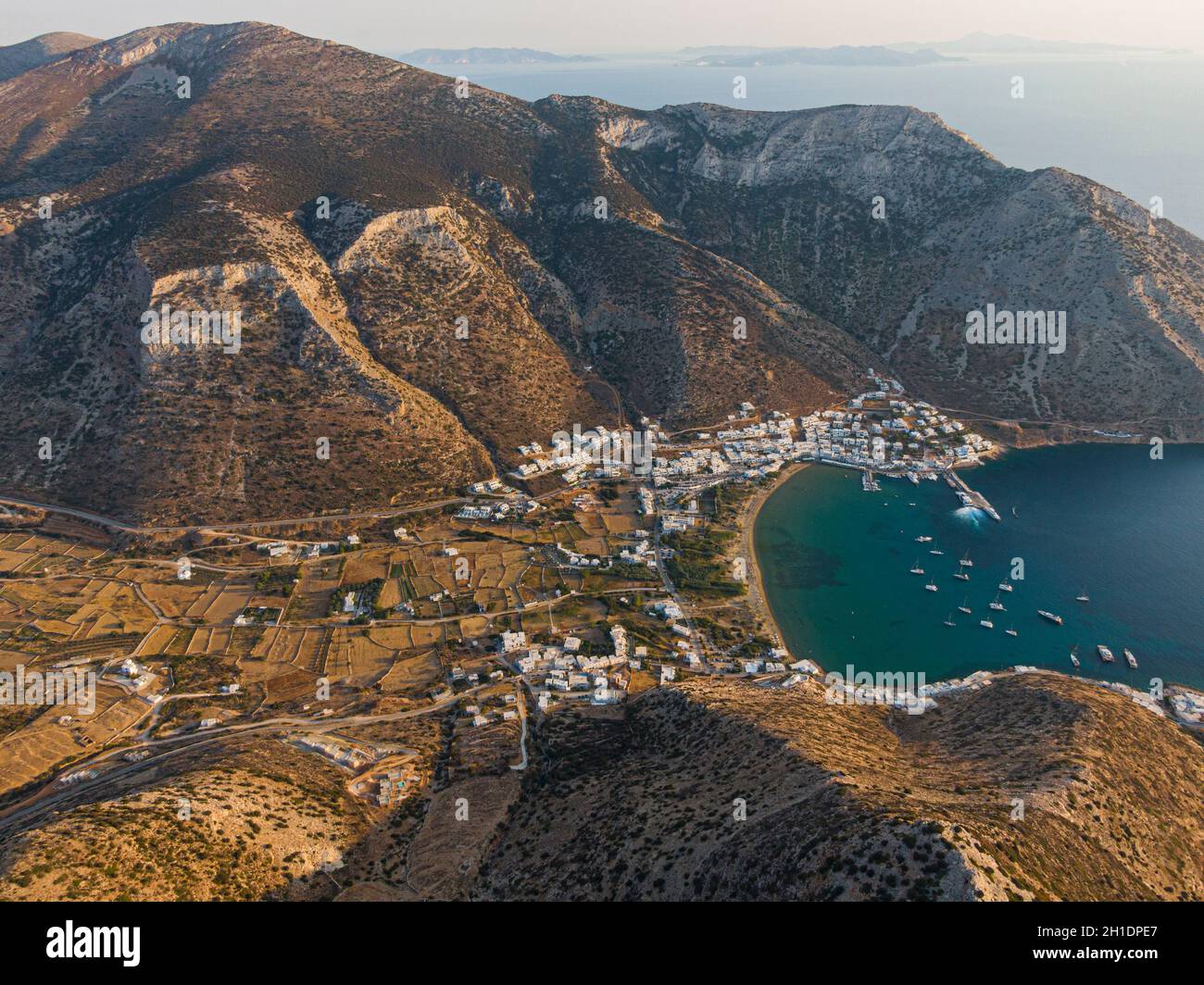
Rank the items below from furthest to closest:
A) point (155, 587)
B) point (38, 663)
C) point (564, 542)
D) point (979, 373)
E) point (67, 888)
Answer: point (979, 373)
point (564, 542)
point (155, 587)
point (38, 663)
point (67, 888)

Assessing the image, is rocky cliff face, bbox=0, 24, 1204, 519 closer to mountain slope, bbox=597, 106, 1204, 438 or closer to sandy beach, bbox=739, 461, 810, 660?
mountain slope, bbox=597, 106, 1204, 438

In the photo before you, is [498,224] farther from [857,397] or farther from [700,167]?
[857,397]

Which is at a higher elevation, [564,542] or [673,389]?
[673,389]

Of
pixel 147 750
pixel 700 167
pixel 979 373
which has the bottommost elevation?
pixel 147 750

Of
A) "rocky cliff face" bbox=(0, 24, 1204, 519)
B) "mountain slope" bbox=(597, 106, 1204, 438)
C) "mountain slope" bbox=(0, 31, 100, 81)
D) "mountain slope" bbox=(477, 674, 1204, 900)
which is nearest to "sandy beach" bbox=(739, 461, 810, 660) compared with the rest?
"mountain slope" bbox=(477, 674, 1204, 900)

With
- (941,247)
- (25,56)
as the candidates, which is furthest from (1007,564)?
(25,56)

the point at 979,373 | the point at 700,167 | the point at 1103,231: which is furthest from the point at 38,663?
the point at 1103,231

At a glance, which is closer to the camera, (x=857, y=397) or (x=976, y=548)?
(x=976, y=548)
